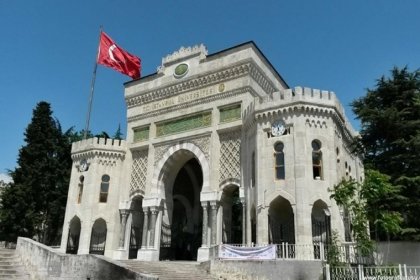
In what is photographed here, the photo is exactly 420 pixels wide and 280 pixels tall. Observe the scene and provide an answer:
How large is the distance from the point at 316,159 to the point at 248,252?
5.21 meters

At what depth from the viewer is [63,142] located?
30578mm

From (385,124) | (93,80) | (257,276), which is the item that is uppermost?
(93,80)

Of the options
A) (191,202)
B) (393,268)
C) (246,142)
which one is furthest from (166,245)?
(393,268)

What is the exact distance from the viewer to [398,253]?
16.0 meters

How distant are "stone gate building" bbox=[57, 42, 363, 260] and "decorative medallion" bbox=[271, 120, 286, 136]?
0.05 m

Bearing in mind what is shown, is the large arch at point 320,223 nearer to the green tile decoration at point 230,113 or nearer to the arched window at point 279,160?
the arched window at point 279,160

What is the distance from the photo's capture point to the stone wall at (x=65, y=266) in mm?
13227

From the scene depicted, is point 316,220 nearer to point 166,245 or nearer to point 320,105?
point 320,105

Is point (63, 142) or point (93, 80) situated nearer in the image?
point (93, 80)

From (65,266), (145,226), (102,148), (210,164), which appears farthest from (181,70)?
(65,266)

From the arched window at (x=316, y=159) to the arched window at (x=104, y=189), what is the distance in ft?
42.9

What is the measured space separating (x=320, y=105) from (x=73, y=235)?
17.0 metres

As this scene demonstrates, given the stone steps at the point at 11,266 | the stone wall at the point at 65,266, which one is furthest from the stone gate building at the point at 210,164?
the stone steps at the point at 11,266

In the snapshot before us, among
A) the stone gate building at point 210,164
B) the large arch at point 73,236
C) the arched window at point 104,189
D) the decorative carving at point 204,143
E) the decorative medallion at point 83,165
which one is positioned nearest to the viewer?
the stone gate building at point 210,164
